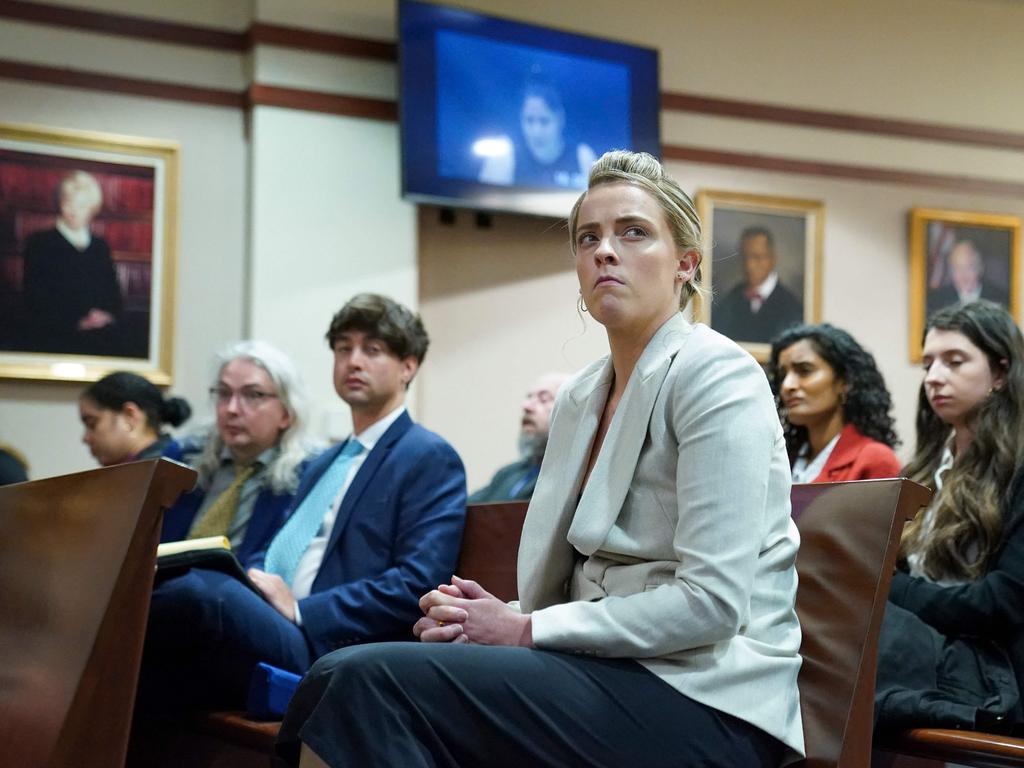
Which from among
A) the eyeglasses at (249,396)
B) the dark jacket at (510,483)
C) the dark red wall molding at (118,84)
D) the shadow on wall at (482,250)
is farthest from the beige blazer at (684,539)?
the dark red wall molding at (118,84)

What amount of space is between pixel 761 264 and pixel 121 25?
11.7ft

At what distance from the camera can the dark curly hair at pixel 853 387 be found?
3.83m

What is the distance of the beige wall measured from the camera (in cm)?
597

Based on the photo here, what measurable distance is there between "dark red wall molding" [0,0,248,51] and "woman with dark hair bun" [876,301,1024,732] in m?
4.12

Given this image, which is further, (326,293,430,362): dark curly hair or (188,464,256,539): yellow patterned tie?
(188,464,256,539): yellow patterned tie

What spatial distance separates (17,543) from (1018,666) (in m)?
2.05

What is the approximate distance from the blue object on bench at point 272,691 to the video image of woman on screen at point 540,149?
394cm

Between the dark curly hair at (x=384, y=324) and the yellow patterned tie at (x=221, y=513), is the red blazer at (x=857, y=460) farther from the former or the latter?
the yellow patterned tie at (x=221, y=513)

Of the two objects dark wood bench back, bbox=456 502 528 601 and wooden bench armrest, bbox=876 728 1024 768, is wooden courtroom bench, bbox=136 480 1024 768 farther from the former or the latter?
dark wood bench back, bbox=456 502 528 601

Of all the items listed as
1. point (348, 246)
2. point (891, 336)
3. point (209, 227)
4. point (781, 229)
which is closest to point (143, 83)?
point (209, 227)

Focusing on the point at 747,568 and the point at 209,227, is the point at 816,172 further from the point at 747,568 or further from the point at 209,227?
the point at 747,568

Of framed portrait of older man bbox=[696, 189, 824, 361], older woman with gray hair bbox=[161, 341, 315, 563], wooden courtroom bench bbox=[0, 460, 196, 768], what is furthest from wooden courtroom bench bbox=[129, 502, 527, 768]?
framed portrait of older man bbox=[696, 189, 824, 361]

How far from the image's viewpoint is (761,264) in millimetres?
7078

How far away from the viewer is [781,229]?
7184 millimetres
